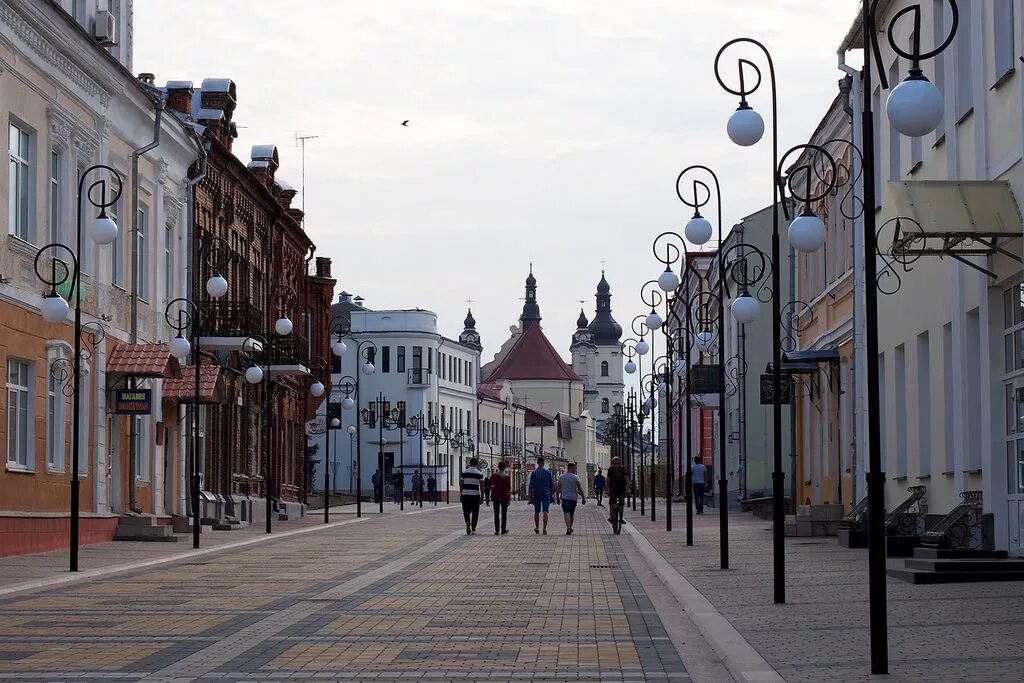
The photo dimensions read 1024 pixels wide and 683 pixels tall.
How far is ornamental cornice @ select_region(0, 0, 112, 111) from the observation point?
25.9 meters

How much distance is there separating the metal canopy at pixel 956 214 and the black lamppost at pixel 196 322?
12904 millimetres

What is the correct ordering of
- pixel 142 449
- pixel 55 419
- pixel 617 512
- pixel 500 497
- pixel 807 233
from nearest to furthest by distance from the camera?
pixel 807 233 → pixel 55 419 → pixel 142 449 → pixel 617 512 → pixel 500 497

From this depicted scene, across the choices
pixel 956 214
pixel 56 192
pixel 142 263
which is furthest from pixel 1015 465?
→ pixel 142 263

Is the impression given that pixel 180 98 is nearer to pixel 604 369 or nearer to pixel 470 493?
pixel 470 493

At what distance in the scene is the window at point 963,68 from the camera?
21.9 metres

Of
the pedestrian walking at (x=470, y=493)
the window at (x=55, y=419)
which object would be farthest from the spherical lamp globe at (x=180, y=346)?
the pedestrian walking at (x=470, y=493)

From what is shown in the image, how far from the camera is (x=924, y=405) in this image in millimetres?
25469

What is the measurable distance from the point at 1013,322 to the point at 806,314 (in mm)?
19276

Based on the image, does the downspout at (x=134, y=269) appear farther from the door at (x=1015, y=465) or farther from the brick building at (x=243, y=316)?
the door at (x=1015, y=465)

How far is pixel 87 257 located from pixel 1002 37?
17663mm

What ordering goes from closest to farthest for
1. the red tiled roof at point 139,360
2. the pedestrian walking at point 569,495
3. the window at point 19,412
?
the window at point 19,412, the red tiled roof at point 139,360, the pedestrian walking at point 569,495

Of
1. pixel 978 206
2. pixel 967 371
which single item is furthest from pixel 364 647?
pixel 967 371

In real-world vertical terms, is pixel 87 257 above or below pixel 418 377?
below

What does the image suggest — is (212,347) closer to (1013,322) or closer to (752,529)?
(752,529)
